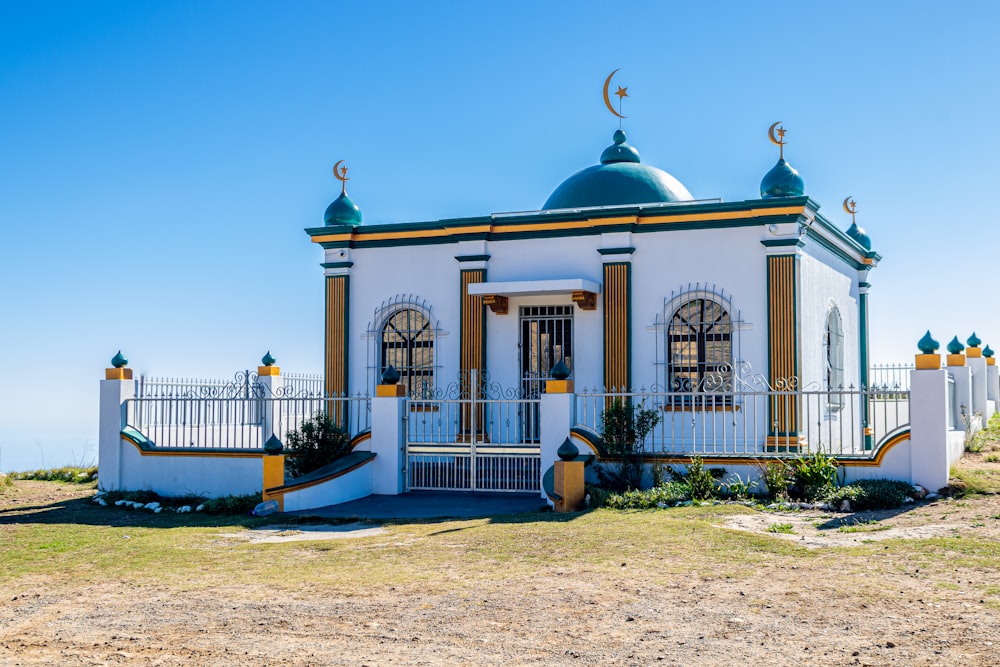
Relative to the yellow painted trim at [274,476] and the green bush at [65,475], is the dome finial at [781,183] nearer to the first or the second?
the yellow painted trim at [274,476]

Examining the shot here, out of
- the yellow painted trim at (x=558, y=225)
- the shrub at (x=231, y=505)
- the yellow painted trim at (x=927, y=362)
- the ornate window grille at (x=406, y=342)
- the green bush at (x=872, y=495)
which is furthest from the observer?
the ornate window grille at (x=406, y=342)

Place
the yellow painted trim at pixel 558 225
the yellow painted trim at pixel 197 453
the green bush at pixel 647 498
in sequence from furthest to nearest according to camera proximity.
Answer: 1. the yellow painted trim at pixel 197 453
2. the yellow painted trim at pixel 558 225
3. the green bush at pixel 647 498

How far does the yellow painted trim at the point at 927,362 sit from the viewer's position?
1169 cm

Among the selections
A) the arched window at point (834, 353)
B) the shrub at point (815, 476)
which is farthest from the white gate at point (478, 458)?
the arched window at point (834, 353)

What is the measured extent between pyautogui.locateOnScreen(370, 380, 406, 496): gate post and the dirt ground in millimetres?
5931

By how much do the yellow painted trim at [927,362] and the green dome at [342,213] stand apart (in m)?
9.08

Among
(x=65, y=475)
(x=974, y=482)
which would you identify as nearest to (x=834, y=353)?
(x=974, y=482)

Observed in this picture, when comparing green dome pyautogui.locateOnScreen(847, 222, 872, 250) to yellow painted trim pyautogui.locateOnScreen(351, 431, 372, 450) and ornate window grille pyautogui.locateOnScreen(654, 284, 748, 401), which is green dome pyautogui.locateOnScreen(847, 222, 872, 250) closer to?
ornate window grille pyautogui.locateOnScreen(654, 284, 748, 401)

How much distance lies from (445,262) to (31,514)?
705 centimetres

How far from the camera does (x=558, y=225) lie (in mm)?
15047

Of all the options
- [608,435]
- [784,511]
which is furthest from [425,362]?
[784,511]

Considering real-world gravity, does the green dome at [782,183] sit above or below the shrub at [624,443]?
above

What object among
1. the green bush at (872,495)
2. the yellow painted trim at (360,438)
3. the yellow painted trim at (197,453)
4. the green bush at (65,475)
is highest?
the yellow painted trim at (360,438)

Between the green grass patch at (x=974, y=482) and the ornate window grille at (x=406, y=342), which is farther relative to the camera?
the ornate window grille at (x=406, y=342)
